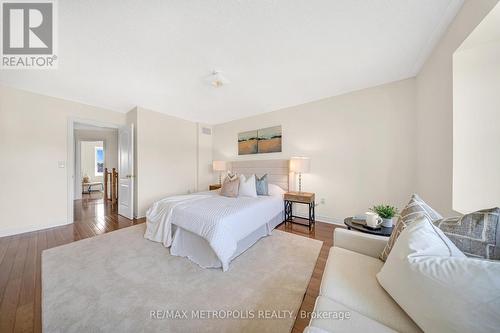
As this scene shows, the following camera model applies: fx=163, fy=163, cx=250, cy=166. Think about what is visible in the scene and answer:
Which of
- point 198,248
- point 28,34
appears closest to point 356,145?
point 198,248

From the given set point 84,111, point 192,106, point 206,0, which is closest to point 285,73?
point 206,0

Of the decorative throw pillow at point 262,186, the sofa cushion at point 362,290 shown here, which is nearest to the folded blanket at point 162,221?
the decorative throw pillow at point 262,186

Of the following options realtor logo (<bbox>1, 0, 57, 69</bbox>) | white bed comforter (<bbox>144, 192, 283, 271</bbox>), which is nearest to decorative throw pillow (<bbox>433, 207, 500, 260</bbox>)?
white bed comforter (<bbox>144, 192, 283, 271</bbox>)

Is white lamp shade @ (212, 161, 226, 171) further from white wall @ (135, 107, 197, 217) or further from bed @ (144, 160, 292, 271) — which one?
bed @ (144, 160, 292, 271)

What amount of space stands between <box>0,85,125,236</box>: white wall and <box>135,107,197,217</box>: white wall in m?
1.23

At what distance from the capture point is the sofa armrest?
49.0 inches

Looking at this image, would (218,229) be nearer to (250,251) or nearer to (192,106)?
(250,251)

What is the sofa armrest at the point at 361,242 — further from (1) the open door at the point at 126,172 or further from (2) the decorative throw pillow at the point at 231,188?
(1) the open door at the point at 126,172

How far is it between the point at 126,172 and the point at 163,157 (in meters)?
0.83

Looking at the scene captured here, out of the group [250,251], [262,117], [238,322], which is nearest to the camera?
[238,322]

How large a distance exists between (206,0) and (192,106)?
2455mm

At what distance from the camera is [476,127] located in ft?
4.78

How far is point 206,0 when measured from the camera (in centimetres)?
134

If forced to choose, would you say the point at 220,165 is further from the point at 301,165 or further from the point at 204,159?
the point at 301,165
